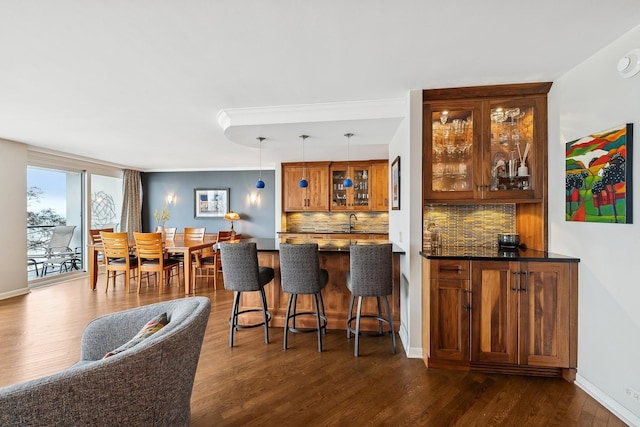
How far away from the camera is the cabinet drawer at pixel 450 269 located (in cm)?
246

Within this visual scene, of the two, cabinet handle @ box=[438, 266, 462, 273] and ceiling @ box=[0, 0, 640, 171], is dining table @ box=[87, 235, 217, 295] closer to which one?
A: ceiling @ box=[0, 0, 640, 171]

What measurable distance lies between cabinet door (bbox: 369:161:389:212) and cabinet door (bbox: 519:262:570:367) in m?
3.88

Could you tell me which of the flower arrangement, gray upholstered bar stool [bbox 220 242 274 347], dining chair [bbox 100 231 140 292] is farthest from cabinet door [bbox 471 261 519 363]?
the flower arrangement

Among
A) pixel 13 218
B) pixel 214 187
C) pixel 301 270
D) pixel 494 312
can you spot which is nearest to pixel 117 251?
pixel 13 218

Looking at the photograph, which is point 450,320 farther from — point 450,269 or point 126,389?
point 126,389

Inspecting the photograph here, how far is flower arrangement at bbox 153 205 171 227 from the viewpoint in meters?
7.52

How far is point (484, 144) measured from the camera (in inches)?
106

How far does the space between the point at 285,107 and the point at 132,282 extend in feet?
15.7

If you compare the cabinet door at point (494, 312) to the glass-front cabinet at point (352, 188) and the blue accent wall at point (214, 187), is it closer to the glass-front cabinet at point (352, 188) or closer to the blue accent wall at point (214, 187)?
the glass-front cabinet at point (352, 188)

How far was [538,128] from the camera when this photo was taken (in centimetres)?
265

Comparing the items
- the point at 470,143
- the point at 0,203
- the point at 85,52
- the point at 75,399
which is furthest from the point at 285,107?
the point at 0,203

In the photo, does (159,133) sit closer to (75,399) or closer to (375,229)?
(75,399)

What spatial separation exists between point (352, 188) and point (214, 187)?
362 cm

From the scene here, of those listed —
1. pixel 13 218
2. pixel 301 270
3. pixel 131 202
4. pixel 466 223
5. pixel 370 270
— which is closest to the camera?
pixel 370 270
